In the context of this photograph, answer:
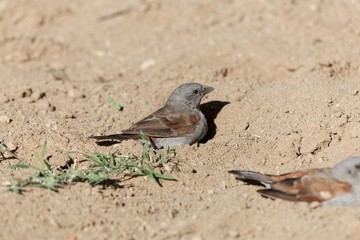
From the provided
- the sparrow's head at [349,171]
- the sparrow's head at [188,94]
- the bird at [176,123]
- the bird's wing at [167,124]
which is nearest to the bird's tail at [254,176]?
the sparrow's head at [349,171]

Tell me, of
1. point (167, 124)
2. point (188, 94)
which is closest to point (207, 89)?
point (188, 94)

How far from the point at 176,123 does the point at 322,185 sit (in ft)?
9.67

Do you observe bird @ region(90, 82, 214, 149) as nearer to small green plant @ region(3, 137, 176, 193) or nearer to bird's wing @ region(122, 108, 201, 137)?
bird's wing @ region(122, 108, 201, 137)

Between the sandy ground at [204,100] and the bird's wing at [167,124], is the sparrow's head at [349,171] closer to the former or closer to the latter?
the sandy ground at [204,100]

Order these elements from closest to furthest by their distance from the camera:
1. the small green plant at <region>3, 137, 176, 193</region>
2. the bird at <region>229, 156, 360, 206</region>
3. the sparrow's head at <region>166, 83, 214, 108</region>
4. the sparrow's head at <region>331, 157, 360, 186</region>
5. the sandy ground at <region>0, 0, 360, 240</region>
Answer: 1. the sandy ground at <region>0, 0, 360, 240</region>
2. the bird at <region>229, 156, 360, 206</region>
3. the sparrow's head at <region>331, 157, 360, 186</region>
4. the small green plant at <region>3, 137, 176, 193</region>
5. the sparrow's head at <region>166, 83, 214, 108</region>

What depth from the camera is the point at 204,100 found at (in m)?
9.67

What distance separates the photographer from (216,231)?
6059mm

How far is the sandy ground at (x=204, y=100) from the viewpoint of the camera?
244 inches

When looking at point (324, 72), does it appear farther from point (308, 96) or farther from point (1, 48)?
point (1, 48)

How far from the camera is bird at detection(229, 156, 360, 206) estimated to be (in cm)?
633

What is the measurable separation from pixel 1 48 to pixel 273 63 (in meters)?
4.67

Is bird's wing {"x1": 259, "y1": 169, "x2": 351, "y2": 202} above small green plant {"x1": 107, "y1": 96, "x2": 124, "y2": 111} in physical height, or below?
above

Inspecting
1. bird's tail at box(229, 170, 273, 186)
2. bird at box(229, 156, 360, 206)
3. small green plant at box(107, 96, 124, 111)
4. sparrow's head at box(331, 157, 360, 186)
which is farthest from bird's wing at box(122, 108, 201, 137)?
sparrow's head at box(331, 157, 360, 186)

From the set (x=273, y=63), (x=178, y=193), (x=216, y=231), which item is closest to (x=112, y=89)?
(x=273, y=63)
